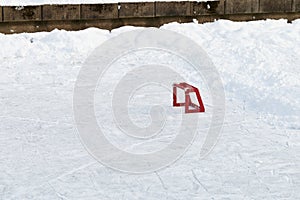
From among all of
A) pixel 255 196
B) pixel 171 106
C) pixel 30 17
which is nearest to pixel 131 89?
pixel 171 106

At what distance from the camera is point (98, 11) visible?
31.9 ft

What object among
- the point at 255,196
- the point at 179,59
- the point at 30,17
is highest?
the point at 30,17

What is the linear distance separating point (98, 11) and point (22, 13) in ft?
3.95

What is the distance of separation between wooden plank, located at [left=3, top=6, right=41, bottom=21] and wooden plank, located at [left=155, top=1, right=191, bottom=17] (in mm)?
1949

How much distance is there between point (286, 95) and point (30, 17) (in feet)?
14.3

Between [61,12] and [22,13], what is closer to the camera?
[22,13]

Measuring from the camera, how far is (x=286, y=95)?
7121 mm

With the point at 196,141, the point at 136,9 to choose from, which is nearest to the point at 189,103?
the point at 196,141

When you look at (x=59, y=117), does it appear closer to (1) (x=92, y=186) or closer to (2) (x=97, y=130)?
(2) (x=97, y=130)

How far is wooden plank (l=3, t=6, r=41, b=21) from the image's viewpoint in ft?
30.5

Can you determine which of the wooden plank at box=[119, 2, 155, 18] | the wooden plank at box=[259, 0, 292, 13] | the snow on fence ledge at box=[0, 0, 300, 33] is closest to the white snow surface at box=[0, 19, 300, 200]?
the snow on fence ledge at box=[0, 0, 300, 33]

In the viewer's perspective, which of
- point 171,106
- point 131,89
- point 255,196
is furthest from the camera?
point 131,89

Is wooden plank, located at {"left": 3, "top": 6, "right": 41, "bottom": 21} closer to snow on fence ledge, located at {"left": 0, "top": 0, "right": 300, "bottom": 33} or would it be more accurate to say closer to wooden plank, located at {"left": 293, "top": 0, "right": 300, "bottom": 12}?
snow on fence ledge, located at {"left": 0, "top": 0, "right": 300, "bottom": 33}

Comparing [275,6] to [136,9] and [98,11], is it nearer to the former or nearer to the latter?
[136,9]
